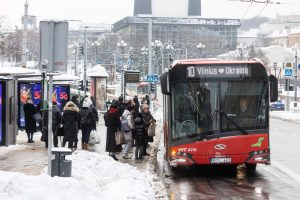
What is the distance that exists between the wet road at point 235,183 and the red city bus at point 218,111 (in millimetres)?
543

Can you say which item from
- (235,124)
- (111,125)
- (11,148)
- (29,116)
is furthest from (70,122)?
(235,124)

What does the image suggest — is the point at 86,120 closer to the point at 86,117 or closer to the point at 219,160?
the point at 86,117

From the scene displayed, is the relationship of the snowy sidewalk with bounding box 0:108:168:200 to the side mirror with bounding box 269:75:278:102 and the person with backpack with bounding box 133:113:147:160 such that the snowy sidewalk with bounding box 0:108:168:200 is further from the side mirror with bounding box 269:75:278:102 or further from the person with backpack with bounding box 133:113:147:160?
the side mirror with bounding box 269:75:278:102

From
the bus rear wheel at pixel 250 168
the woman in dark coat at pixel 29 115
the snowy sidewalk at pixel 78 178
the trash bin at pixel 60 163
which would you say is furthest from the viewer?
the woman in dark coat at pixel 29 115

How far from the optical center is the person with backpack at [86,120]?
70.6ft

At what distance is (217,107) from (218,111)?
0.33 feet

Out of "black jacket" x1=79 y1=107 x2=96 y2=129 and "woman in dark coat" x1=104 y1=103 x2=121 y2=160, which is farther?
"black jacket" x1=79 y1=107 x2=96 y2=129

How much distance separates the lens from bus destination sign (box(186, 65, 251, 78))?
655 inches

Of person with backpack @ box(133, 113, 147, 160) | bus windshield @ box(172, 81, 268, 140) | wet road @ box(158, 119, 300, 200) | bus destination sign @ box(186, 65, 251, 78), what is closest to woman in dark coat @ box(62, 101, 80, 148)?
person with backpack @ box(133, 113, 147, 160)

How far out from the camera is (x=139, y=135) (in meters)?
20.1

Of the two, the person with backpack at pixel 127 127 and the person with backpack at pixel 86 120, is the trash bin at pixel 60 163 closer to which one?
the person with backpack at pixel 127 127

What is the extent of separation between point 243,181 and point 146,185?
3430mm

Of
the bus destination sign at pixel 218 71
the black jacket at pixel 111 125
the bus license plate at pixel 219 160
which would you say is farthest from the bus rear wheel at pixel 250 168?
the black jacket at pixel 111 125

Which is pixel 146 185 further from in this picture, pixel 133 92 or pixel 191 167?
pixel 133 92
